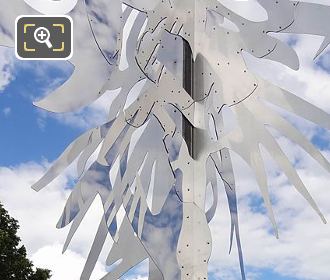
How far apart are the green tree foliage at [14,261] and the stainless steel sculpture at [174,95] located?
29.9ft

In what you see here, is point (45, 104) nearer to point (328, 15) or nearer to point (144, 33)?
point (144, 33)

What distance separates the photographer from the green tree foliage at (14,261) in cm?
2055

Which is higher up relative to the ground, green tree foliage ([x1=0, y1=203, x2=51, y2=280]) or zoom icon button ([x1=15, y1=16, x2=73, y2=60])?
green tree foliage ([x1=0, y1=203, x2=51, y2=280])

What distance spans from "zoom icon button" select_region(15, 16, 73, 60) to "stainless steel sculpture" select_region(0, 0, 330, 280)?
0.26m

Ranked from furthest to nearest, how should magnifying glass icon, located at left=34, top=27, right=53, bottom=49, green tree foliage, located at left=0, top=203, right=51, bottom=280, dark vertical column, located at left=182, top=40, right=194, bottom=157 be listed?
green tree foliage, located at left=0, top=203, right=51, bottom=280
dark vertical column, located at left=182, top=40, right=194, bottom=157
magnifying glass icon, located at left=34, top=27, right=53, bottom=49

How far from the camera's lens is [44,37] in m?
10.2

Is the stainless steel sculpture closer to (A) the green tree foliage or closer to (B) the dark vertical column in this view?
(B) the dark vertical column

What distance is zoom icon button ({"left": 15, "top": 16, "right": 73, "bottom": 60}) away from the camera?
10.2 metres

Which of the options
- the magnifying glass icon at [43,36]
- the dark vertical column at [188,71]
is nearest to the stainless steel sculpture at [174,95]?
the dark vertical column at [188,71]

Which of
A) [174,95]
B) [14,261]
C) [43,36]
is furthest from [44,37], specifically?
[14,261]

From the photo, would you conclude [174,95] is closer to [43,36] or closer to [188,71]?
[188,71]

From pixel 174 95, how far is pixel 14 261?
1088cm

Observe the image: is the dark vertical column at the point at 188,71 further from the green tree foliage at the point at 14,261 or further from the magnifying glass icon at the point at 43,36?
the green tree foliage at the point at 14,261

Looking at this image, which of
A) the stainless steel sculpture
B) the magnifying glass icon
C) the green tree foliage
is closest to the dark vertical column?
the stainless steel sculpture
